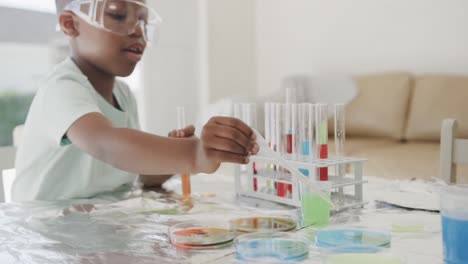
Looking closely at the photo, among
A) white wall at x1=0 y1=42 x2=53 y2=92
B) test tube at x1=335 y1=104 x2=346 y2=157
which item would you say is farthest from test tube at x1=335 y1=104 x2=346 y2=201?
white wall at x1=0 y1=42 x2=53 y2=92

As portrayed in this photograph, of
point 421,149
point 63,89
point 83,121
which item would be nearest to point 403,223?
point 83,121

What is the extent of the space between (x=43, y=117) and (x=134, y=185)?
295mm

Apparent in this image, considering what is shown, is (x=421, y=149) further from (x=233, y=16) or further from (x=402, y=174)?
(x=233, y=16)

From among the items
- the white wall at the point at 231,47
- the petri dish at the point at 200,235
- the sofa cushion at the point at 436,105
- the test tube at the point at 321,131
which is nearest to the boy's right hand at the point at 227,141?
the petri dish at the point at 200,235

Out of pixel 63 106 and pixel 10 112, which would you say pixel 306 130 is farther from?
pixel 10 112

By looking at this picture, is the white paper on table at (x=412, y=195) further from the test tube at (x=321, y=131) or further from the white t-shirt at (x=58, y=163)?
the white t-shirt at (x=58, y=163)

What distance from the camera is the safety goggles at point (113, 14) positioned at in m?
1.06

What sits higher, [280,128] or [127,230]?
[280,128]

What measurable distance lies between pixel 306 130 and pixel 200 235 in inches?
13.4

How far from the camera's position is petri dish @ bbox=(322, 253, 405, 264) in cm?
58

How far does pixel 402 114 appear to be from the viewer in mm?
2646

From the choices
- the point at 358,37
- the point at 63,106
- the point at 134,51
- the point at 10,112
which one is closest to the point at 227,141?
the point at 63,106

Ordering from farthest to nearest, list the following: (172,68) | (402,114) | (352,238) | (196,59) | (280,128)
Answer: (196,59) → (172,68) → (402,114) → (280,128) → (352,238)

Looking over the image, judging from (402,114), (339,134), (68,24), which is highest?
(68,24)
